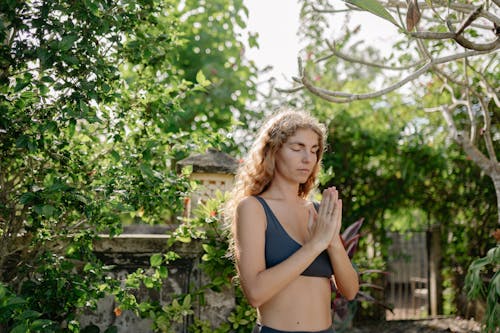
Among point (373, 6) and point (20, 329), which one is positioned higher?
point (373, 6)

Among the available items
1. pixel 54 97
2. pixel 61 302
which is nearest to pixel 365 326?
pixel 61 302

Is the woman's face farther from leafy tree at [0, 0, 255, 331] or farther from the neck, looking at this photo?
leafy tree at [0, 0, 255, 331]

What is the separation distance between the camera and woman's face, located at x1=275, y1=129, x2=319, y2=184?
2.13m

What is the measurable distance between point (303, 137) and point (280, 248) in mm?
423

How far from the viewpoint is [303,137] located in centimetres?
215

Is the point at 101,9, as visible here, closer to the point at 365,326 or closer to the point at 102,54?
the point at 102,54

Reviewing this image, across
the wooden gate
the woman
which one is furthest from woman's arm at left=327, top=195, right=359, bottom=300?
the wooden gate

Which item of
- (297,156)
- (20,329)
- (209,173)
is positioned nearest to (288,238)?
(297,156)

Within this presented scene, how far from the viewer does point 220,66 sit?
820 centimetres

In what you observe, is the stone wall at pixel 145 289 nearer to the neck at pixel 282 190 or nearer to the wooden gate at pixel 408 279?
the neck at pixel 282 190

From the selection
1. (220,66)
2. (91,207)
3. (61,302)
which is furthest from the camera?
(220,66)

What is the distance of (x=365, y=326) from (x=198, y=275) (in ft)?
9.88

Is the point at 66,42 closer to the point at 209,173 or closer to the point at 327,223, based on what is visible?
the point at 327,223

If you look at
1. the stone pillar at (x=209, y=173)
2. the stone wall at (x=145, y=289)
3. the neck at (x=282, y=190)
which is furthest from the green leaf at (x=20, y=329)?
the stone pillar at (x=209, y=173)
